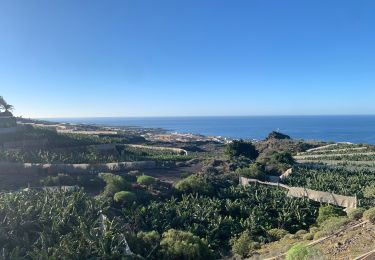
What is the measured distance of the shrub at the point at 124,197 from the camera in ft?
86.6

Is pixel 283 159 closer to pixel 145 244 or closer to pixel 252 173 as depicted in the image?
pixel 252 173

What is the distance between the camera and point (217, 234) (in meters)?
23.1

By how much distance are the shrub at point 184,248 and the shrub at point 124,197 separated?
853cm

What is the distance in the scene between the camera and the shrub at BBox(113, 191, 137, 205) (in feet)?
86.6

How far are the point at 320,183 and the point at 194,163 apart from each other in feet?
51.1

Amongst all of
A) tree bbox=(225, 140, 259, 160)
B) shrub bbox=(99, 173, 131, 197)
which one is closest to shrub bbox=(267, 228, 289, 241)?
shrub bbox=(99, 173, 131, 197)

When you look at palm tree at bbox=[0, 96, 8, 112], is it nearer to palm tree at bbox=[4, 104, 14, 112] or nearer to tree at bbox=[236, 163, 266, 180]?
palm tree at bbox=[4, 104, 14, 112]

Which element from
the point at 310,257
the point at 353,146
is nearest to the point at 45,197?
the point at 310,257

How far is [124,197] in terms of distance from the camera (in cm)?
2655

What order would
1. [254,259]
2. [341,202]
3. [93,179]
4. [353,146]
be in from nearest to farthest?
[254,259] < [341,202] < [93,179] < [353,146]

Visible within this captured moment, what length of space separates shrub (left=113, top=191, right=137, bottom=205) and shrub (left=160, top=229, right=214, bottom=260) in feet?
28.0

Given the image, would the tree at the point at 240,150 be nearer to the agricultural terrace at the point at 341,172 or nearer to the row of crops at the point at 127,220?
the agricultural terrace at the point at 341,172

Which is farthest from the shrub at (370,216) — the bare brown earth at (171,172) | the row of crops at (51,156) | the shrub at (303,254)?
the row of crops at (51,156)

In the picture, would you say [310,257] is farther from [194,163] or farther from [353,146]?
[353,146]
